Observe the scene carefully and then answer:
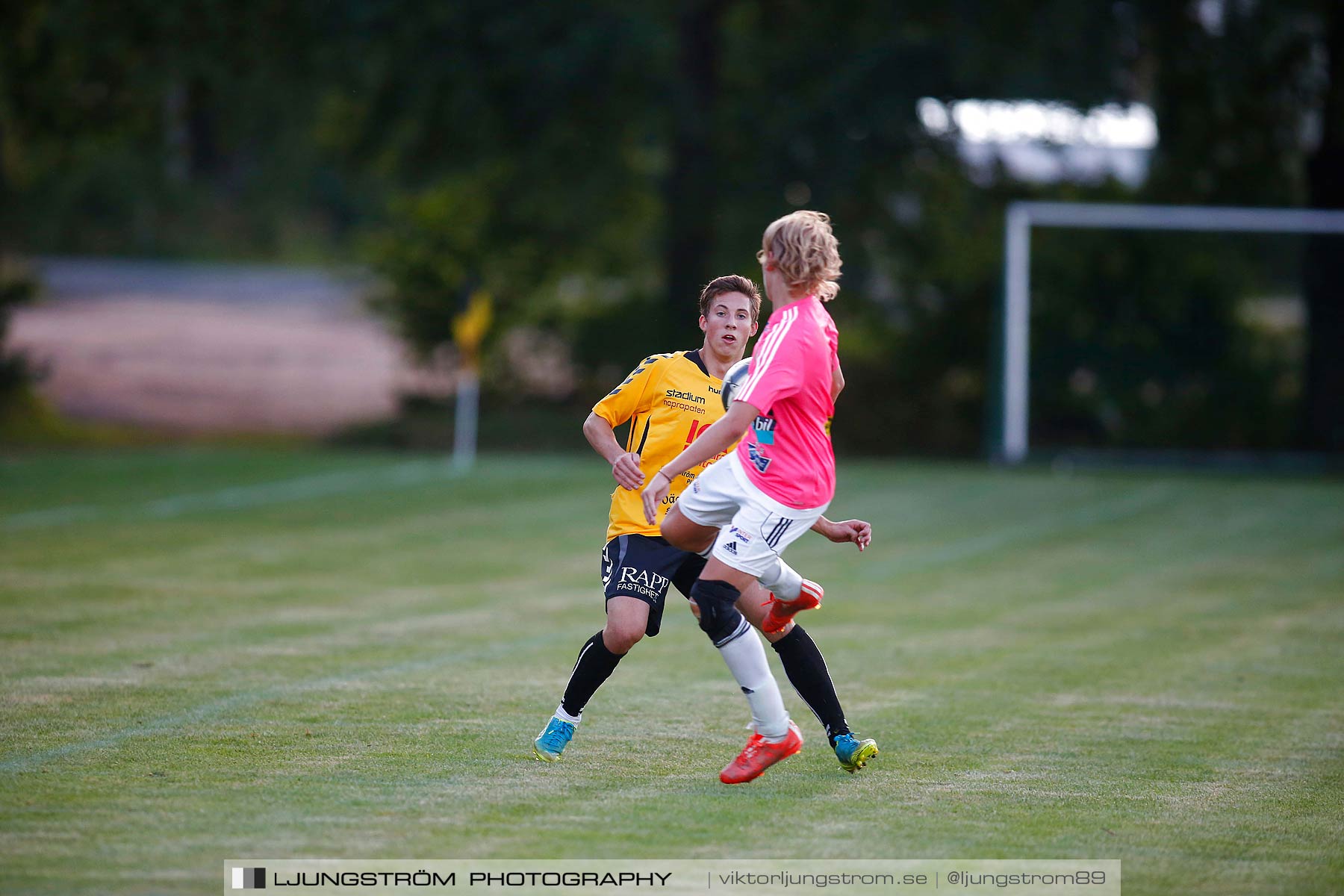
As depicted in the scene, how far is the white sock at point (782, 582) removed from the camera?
559cm

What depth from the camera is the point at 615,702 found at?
7.20m

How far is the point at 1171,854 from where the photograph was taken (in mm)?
4801

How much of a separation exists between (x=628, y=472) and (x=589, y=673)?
814mm

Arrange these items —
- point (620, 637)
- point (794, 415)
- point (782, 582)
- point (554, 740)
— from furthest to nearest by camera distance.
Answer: point (554, 740)
point (620, 637)
point (782, 582)
point (794, 415)

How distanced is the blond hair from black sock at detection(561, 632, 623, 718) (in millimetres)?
1537

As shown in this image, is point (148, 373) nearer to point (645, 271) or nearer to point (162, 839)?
point (645, 271)

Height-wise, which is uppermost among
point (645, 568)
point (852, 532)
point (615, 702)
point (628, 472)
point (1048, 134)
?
point (1048, 134)

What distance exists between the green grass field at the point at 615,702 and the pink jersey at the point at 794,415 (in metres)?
1.09

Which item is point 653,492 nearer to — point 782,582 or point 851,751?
point 782,582

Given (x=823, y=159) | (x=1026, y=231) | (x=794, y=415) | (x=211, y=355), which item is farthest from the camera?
(x=211, y=355)

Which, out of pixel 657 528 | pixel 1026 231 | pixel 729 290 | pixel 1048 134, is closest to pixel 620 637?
pixel 657 528

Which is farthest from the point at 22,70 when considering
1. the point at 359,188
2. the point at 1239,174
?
the point at 1239,174

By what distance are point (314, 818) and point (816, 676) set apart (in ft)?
6.54

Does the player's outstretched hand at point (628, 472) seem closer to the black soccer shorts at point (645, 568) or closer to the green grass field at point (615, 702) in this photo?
the black soccer shorts at point (645, 568)
